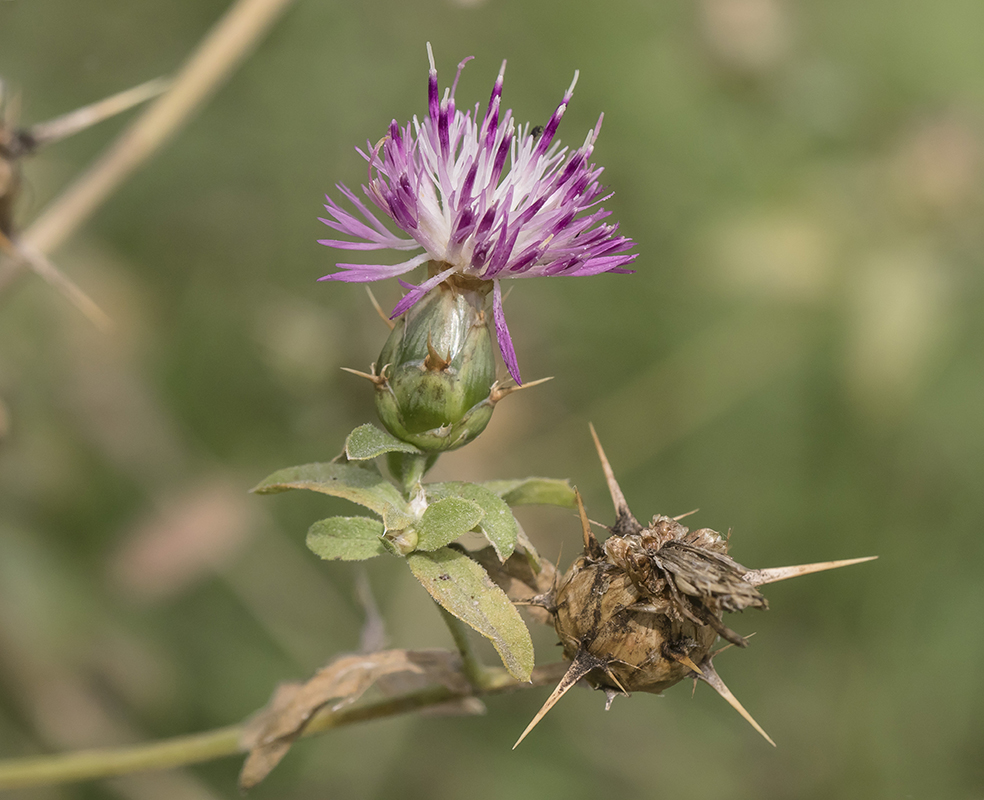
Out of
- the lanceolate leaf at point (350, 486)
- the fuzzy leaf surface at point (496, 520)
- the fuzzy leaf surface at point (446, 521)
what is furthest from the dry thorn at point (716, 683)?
the lanceolate leaf at point (350, 486)

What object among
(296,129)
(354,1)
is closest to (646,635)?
(296,129)

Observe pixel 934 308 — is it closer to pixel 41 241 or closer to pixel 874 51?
pixel 874 51

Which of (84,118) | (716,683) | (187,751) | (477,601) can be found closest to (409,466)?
(477,601)

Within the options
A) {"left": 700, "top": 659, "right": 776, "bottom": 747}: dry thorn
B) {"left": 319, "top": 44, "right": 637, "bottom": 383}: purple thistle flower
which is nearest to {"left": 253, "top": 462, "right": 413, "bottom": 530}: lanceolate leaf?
{"left": 319, "top": 44, "right": 637, "bottom": 383}: purple thistle flower

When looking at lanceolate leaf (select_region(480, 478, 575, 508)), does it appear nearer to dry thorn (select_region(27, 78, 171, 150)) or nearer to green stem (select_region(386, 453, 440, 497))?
green stem (select_region(386, 453, 440, 497))

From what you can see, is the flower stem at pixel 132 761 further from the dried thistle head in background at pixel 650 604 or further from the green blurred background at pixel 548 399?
the green blurred background at pixel 548 399

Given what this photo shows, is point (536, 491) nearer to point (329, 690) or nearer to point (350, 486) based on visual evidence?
point (350, 486)
